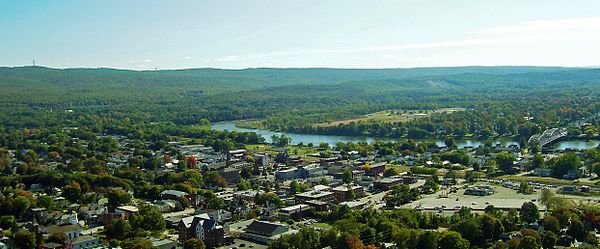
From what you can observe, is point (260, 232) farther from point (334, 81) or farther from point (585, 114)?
point (334, 81)

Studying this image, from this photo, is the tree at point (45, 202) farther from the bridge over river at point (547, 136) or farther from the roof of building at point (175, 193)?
the bridge over river at point (547, 136)

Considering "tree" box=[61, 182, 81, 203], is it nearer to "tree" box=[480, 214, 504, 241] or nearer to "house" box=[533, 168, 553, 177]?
"tree" box=[480, 214, 504, 241]

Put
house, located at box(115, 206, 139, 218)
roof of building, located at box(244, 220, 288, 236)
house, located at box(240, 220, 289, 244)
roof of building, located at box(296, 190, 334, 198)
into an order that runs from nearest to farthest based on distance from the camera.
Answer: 1. house, located at box(240, 220, 289, 244)
2. roof of building, located at box(244, 220, 288, 236)
3. house, located at box(115, 206, 139, 218)
4. roof of building, located at box(296, 190, 334, 198)

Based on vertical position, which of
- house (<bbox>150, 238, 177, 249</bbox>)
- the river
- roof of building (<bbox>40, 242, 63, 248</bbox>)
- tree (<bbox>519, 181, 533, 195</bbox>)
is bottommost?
the river

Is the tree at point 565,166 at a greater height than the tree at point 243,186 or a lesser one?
greater

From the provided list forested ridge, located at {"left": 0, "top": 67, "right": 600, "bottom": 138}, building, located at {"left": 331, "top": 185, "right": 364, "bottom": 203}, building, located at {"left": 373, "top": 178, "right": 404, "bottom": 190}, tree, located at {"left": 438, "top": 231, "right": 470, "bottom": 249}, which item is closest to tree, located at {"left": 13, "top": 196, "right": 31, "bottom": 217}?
building, located at {"left": 331, "top": 185, "right": 364, "bottom": 203}

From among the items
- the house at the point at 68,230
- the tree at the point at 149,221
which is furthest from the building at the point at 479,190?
the house at the point at 68,230

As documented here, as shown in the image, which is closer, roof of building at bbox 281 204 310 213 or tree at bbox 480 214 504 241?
tree at bbox 480 214 504 241

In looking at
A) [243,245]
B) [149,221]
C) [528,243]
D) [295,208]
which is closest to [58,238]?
[149,221]
